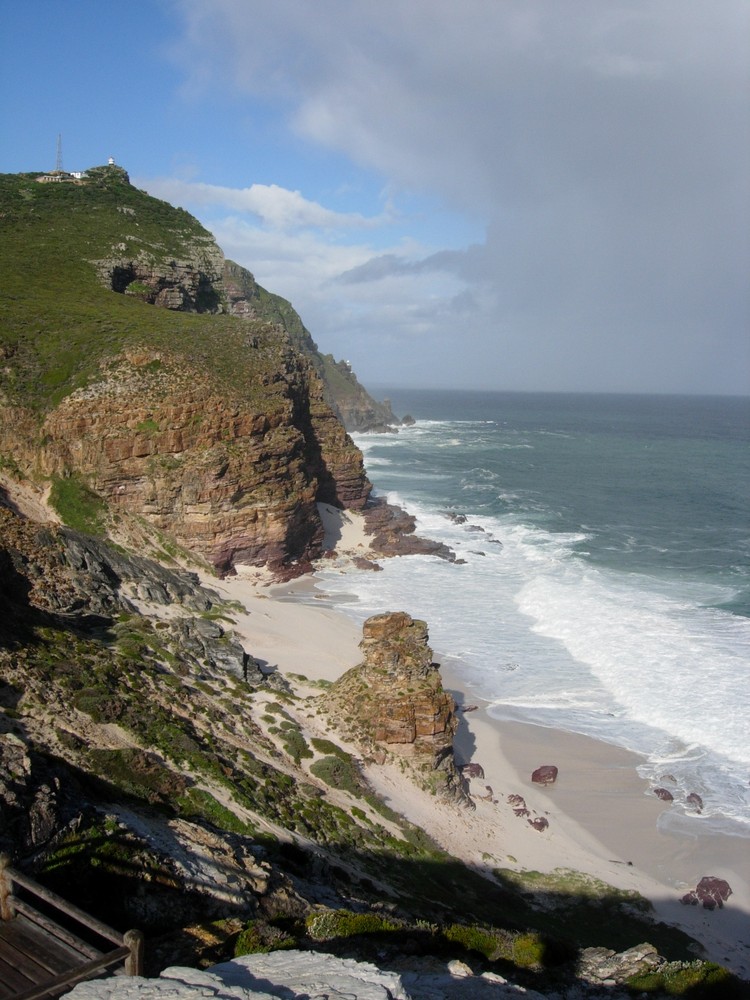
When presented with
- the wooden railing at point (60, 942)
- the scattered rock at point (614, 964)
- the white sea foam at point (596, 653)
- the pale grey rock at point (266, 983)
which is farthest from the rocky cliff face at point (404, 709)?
the wooden railing at point (60, 942)

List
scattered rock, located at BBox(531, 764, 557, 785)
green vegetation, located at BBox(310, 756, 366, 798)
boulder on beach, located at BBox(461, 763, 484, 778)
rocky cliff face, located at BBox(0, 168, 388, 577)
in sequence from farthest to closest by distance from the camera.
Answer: rocky cliff face, located at BBox(0, 168, 388, 577), scattered rock, located at BBox(531, 764, 557, 785), boulder on beach, located at BBox(461, 763, 484, 778), green vegetation, located at BBox(310, 756, 366, 798)

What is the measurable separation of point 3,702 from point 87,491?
2438 centimetres

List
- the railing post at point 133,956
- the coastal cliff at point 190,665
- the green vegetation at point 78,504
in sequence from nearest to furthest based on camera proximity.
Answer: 1. the railing post at point 133,956
2. the coastal cliff at point 190,665
3. the green vegetation at point 78,504

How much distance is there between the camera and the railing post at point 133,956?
6789 mm

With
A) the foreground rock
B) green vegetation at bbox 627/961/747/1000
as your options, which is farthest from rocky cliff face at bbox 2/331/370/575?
the foreground rock

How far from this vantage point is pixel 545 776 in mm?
24906

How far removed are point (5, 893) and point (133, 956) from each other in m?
1.57

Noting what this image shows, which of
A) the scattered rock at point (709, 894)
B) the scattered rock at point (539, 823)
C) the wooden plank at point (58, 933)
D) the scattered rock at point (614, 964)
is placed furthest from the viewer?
the scattered rock at point (539, 823)

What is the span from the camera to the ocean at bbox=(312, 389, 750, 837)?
90.7ft

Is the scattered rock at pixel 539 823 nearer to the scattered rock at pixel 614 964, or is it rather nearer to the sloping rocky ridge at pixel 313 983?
the scattered rock at pixel 614 964

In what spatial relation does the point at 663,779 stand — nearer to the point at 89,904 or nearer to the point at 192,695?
the point at 192,695

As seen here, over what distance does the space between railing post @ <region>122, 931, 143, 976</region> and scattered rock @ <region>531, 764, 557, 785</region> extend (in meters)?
20.3

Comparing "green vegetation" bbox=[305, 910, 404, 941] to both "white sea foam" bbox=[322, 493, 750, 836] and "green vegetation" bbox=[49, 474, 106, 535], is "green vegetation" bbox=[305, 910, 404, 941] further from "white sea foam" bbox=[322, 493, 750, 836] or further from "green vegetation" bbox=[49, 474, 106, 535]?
"green vegetation" bbox=[49, 474, 106, 535]

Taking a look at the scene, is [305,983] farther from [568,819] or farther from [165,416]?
[165,416]
